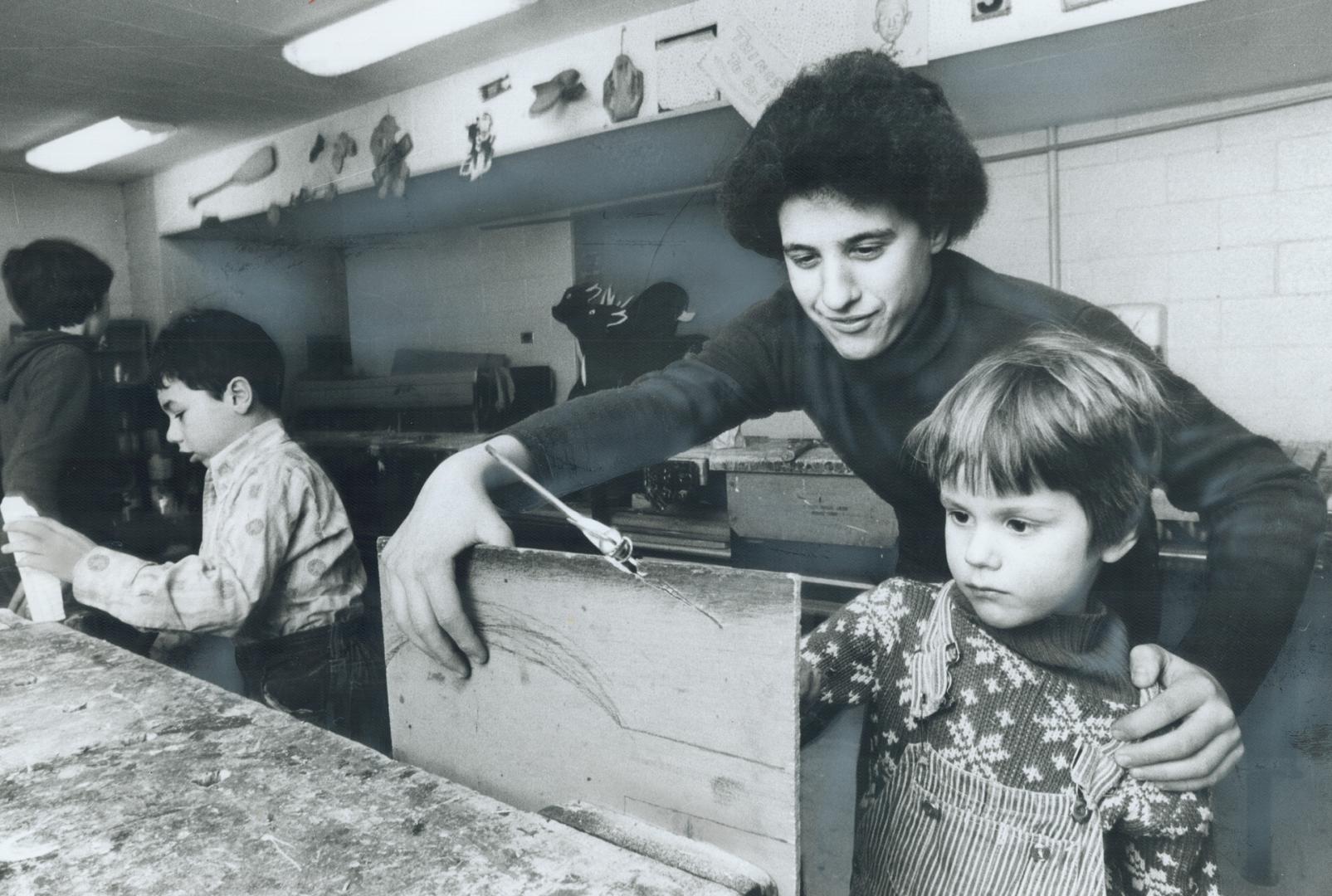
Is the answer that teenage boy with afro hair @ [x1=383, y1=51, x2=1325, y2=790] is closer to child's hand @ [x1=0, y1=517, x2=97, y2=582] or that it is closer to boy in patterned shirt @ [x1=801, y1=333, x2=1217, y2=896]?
boy in patterned shirt @ [x1=801, y1=333, x2=1217, y2=896]

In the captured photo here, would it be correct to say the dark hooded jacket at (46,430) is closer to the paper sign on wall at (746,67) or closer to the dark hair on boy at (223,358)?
the dark hair on boy at (223,358)

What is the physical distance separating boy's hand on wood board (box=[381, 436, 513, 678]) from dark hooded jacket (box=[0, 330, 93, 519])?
1278 millimetres

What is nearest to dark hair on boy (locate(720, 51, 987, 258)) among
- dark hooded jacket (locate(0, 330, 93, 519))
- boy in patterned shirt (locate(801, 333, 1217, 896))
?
boy in patterned shirt (locate(801, 333, 1217, 896))

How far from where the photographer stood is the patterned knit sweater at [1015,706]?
0.72 meters

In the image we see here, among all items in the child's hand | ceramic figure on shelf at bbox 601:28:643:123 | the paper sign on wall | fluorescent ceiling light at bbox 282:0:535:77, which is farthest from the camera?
the child's hand

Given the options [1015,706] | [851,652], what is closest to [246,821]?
[851,652]

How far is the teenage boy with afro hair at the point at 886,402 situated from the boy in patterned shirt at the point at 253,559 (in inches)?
25.9

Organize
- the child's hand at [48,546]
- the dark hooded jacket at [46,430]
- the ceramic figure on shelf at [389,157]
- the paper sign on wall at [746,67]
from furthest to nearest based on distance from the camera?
the dark hooded jacket at [46,430]
the child's hand at [48,546]
the ceramic figure on shelf at [389,157]
the paper sign on wall at [746,67]

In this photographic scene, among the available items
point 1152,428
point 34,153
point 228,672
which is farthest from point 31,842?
point 34,153

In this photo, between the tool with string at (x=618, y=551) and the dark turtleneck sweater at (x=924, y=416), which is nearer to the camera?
the tool with string at (x=618, y=551)

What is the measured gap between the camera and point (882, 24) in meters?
0.92

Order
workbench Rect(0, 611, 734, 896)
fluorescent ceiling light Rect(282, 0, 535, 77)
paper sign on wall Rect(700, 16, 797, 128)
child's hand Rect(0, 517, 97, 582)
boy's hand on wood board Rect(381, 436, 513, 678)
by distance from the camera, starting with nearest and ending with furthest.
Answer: workbench Rect(0, 611, 734, 896) < boy's hand on wood board Rect(381, 436, 513, 678) < paper sign on wall Rect(700, 16, 797, 128) < fluorescent ceiling light Rect(282, 0, 535, 77) < child's hand Rect(0, 517, 97, 582)

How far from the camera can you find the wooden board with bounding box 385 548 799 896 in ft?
2.07

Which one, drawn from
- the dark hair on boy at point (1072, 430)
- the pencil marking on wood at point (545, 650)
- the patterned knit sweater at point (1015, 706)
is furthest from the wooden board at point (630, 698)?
the dark hair on boy at point (1072, 430)
